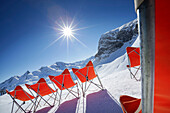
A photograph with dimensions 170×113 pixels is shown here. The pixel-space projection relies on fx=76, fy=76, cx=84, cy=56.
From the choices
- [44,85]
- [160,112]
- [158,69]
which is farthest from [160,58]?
[44,85]

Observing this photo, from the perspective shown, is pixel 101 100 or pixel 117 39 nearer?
pixel 101 100

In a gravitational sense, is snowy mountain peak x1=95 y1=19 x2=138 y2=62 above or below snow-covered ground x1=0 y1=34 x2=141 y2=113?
above

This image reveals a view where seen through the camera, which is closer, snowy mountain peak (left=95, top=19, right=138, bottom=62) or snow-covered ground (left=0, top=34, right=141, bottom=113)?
snow-covered ground (left=0, top=34, right=141, bottom=113)

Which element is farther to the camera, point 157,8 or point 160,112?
point 160,112

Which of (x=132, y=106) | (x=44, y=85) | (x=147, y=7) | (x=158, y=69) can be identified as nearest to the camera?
(x=147, y=7)

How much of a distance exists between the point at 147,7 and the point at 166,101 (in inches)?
23.6

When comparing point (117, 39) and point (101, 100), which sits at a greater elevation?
point (117, 39)

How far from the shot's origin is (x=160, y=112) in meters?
0.50

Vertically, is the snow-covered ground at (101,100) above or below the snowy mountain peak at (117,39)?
below

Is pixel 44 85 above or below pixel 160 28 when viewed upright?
below

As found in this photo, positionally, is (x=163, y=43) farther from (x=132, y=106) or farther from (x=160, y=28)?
(x=132, y=106)

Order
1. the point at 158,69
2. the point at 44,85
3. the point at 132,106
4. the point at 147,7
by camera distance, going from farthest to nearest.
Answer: the point at 44,85 → the point at 132,106 → the point at 158,69 → the point at 147,7

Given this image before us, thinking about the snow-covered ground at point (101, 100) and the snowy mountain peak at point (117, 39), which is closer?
the snow-covered ground at point (101, 100)

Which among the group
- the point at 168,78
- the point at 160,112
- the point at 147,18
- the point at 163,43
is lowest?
the point at 160,112
